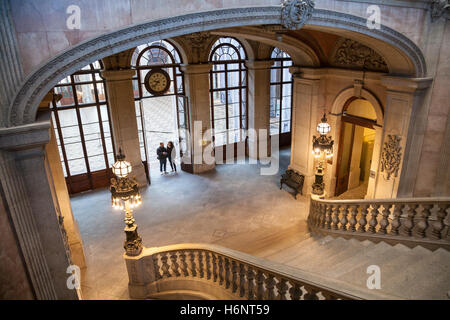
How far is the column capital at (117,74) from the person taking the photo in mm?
9781

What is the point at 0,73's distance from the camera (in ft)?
11.4

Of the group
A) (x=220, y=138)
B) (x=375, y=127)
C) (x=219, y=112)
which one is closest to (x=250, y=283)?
(x=375, y=127)

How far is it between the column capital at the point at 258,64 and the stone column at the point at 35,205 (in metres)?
9.82

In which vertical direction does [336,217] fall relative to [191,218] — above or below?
above

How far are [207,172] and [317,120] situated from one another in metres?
4.59

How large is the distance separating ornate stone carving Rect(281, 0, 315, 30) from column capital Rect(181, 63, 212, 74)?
589cm

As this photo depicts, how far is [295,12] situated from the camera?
562 centimetres

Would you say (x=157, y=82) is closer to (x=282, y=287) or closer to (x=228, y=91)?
(x=228, y=91)

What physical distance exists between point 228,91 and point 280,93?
2.55 metres

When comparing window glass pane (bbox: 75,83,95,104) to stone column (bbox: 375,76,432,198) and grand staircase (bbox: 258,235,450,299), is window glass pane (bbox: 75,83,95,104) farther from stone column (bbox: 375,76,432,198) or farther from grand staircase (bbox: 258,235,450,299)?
stone column (bbox: 375,76,432,198)

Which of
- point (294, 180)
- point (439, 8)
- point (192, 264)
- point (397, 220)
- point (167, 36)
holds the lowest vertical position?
point (294, 180)

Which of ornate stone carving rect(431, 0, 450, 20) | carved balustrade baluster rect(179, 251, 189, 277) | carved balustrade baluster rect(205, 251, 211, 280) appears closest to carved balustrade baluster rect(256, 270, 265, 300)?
carved balustrade baluster rect(205, 251, 211, 280)

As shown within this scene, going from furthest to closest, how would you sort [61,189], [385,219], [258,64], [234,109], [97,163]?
Result: [234,109] < [258,64] < [97,163] < [61,189] < [385,219]

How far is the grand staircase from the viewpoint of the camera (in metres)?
4.22
